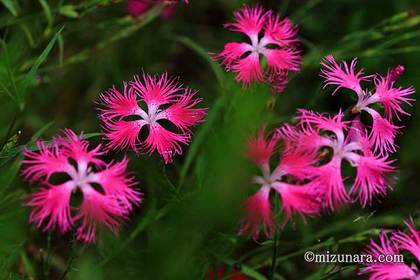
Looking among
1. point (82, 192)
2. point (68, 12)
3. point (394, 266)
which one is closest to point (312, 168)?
point (394, 266)

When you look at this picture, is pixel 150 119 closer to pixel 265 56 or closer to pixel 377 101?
pixel 265 56

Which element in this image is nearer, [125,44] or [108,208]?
[108,208]

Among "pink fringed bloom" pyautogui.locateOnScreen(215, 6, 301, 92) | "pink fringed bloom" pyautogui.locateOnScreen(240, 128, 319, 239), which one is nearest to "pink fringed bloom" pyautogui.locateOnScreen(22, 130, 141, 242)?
"pink fringed bloom" pyautogui.locateOnScreen(240, 128, 319, 239)

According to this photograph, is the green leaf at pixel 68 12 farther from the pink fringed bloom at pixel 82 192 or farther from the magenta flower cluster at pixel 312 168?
the magenta flower cluster at pixel 312 168

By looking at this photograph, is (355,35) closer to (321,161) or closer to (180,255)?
(321,161)

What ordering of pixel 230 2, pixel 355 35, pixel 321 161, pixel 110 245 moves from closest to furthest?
pixel 321 161, pixel 110 245, pixel 355 35, pixel 230 2

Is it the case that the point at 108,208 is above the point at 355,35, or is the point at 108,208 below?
below

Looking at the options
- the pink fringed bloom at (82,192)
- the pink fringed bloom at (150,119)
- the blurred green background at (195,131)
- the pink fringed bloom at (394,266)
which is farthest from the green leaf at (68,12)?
the pink fringed bloom at (394,266)

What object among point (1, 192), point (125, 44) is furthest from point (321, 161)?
point (125, 44)
